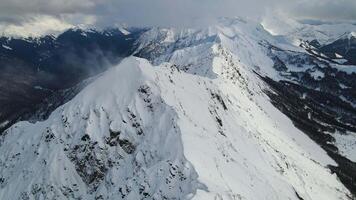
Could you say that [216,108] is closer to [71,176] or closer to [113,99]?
[113,99]

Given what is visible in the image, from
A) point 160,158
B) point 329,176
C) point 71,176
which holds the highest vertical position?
point 160,158

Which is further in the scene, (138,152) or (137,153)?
(138,152)

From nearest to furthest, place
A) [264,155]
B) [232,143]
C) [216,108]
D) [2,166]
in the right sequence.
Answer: [2,166]
[232,143]
[264,155]
[216,108]

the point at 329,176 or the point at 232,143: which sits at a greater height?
the point at 232,143

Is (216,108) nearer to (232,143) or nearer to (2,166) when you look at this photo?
(232,143)

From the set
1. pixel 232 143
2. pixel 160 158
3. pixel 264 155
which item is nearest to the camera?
pixel 160 158

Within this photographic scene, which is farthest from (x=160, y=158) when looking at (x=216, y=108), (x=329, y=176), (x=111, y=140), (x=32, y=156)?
(x=329, y=176)

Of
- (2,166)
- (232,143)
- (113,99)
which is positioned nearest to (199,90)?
(232,143)

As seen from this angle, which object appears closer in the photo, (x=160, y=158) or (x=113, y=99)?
(x=160, y=158)

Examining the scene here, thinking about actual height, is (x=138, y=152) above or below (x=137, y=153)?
above
